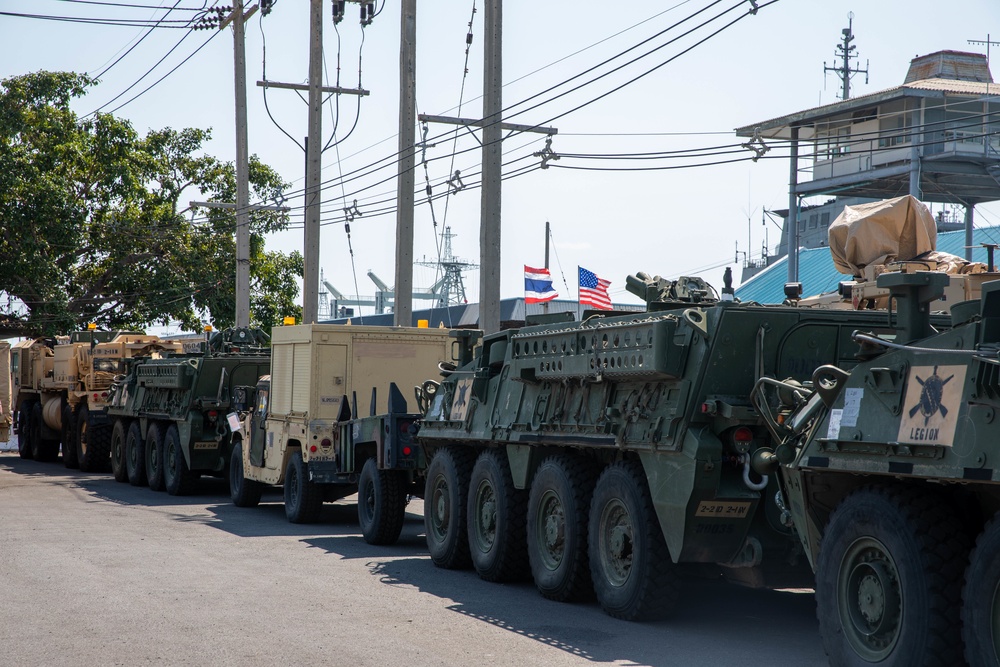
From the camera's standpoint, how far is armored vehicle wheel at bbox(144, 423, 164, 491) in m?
21.7

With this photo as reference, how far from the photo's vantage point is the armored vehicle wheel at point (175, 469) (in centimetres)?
2073

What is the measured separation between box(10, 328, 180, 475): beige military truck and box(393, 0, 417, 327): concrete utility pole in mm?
7205

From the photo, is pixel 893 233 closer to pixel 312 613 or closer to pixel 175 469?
pixel 312 613

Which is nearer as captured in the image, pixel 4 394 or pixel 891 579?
pixel 891 579

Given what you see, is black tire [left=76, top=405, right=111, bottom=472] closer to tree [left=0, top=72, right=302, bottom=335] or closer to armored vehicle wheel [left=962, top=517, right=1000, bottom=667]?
tree [left=0, top=72, right=302, bottom=335]

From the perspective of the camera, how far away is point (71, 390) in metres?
26.9

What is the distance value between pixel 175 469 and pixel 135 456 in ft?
8.24

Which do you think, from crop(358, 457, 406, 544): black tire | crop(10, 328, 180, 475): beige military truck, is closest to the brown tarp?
crop(358, 457, 406, 544): black tire

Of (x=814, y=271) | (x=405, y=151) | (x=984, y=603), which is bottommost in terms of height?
(x=984, y=603)

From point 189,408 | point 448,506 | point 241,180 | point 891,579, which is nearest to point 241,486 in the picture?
point 189,408

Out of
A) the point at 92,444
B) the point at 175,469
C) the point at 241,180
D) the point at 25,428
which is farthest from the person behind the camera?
the point at 25,428

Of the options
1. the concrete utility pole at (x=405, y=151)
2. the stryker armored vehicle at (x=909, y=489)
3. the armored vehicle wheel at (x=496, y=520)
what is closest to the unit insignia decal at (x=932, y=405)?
the stryker armored vehicle at (x=909, y=489)

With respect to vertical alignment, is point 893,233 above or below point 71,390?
above

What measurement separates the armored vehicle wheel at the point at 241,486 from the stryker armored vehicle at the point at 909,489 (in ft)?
40.9
